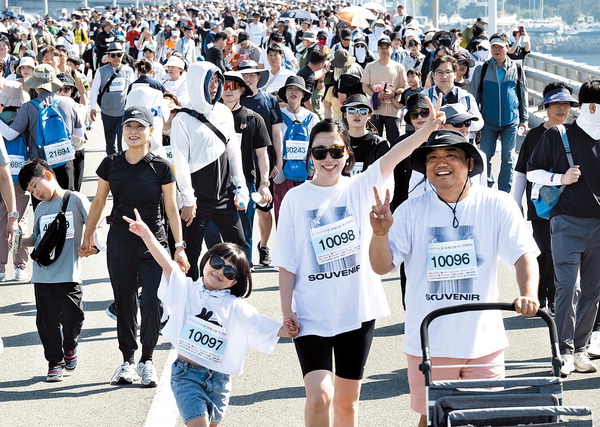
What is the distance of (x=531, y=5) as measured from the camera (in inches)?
1687

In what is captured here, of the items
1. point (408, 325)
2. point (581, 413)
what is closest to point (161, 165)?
point (408, 325)

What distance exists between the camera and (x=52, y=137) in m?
Result: 10.3

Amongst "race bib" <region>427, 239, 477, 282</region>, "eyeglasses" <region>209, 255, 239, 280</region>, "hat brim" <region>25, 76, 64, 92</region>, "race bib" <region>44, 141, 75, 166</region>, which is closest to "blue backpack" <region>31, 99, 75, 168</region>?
"race bib" <region>44, 141, 75, 166</region>

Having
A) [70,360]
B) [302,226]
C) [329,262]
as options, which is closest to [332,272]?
[329,262]

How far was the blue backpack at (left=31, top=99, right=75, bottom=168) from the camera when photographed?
1026cm

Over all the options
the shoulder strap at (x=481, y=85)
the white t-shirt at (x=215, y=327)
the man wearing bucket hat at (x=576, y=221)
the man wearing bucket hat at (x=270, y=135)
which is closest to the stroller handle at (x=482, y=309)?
the white t-shirt at (x=215, y=327)

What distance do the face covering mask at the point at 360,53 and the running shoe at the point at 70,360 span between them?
515 inches

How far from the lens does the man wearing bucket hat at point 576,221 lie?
22.8ft

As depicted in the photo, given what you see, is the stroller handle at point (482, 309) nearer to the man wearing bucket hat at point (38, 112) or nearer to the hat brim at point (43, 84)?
the man wearing bucket hat at point (38, 112)

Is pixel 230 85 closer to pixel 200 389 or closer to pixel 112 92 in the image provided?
pixel 200 389

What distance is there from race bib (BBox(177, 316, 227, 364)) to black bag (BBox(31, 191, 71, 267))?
2244 mm

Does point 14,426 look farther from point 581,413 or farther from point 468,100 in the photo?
point 468,100

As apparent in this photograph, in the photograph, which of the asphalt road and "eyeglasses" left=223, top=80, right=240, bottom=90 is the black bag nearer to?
the asphalt road

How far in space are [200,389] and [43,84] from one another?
6.00m
